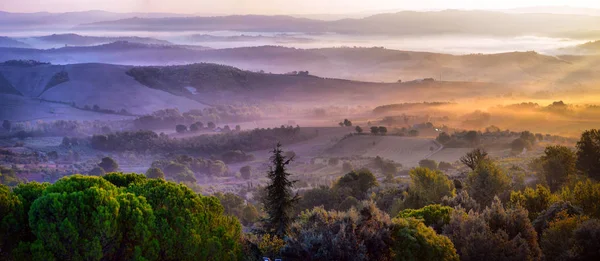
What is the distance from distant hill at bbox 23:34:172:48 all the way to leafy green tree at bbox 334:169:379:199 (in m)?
106

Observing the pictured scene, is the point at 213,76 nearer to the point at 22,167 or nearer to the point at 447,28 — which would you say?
the point at 447,28

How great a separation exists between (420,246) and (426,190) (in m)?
11.0

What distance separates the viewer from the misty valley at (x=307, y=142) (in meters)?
16.4

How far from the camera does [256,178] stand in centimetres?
5962

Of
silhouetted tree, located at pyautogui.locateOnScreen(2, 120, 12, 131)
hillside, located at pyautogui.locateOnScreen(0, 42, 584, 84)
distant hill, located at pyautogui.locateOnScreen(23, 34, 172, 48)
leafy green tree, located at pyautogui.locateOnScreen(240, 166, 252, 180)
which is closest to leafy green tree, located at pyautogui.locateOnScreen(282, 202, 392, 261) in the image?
leafy green tree, located at pyautogui.locateOnScreen(240, 166, 252, 180)

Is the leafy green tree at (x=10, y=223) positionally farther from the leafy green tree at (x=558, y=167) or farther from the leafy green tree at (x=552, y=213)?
the leafy green tree at (x=558, y=167)

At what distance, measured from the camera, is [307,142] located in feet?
262

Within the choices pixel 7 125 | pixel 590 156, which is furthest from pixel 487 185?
pixel 7 125

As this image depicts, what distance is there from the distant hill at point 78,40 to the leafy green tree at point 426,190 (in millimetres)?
114294

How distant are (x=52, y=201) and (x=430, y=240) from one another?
9.30 metres

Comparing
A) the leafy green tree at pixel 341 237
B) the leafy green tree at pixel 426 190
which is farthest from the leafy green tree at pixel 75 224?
the leafy green tree at pixel 426 190

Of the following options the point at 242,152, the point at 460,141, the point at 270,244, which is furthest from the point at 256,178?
the point at 270,244

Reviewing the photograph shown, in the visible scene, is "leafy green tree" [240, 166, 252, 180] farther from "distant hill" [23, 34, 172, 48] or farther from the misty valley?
"distant hill" [23, 34, 172, 48]

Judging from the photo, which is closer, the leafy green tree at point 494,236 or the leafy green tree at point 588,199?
the leafy green tree at point 494,236
